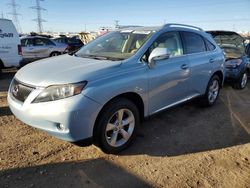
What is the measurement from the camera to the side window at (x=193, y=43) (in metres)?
5.05

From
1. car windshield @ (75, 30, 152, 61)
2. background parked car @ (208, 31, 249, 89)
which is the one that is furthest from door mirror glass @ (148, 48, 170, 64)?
background parked car @ (208, 31, 249, 89)

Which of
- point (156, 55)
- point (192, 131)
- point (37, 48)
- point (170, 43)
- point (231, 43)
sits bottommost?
point (192, 131)

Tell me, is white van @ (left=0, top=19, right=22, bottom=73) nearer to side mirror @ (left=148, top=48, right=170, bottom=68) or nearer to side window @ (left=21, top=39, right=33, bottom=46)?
side window @ (left=21, top=39, right=33, bottom=46)

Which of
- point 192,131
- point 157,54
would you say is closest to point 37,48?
point 192,131

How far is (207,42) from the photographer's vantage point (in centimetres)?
580

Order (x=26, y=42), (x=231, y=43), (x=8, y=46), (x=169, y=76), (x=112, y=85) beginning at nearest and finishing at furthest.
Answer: (x=112, y=85)
(x=169, y=76)
(x=231, y=43)
(x=8, y=46)
(x=26, y=42)

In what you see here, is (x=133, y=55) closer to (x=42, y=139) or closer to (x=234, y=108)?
(x=42, y=139)

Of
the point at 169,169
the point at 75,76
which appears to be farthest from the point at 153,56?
the point at 169,169

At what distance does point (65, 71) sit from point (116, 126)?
1019 millimetres

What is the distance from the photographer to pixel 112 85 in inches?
136

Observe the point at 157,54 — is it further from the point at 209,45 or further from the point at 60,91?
the point at 209,45

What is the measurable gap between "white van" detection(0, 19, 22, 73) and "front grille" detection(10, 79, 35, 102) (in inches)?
248

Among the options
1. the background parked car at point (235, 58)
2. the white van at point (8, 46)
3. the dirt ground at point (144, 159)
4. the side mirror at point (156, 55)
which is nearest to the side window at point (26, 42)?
the white van at point (8, 46)

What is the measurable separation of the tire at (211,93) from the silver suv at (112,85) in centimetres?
56
